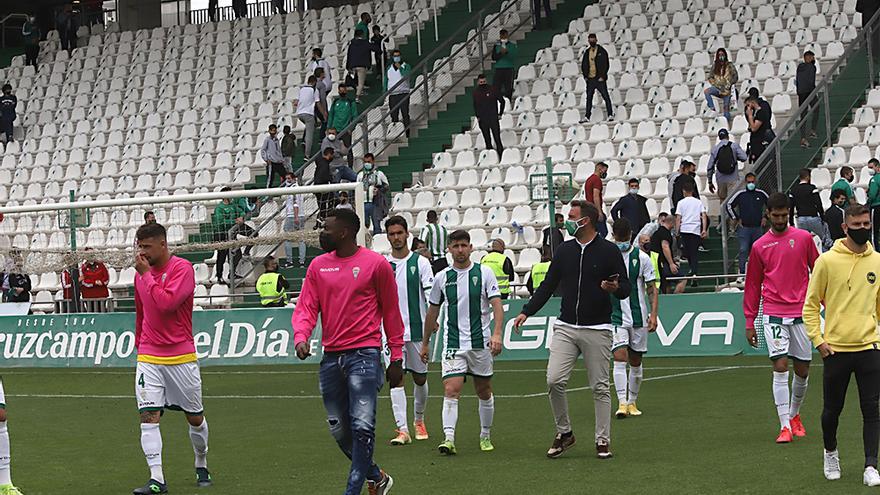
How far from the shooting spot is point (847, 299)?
32.3 feet

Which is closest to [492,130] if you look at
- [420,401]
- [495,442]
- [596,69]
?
[596,69]

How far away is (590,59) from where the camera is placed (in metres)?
30.1

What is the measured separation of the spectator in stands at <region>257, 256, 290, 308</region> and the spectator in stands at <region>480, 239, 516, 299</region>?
3338 millimetres

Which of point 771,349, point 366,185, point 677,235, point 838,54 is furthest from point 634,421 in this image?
point 838,54

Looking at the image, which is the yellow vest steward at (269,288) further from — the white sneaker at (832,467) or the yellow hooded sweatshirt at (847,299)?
the yellow hooded sweatshirt at (847,299)

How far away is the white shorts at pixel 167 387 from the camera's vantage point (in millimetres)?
11102

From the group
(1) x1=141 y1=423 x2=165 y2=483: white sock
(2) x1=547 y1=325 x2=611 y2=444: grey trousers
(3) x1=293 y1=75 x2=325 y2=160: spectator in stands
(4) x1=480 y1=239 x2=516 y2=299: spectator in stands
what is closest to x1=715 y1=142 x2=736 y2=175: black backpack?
(4) x1=480 y1=239 x2=516 y2=299: spectator in stands

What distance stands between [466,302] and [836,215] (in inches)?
475

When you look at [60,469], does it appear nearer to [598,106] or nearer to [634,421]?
[634,421]

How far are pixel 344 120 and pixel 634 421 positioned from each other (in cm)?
1808

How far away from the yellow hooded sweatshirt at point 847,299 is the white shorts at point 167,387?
462cm

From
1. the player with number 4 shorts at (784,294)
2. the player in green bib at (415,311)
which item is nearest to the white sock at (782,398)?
the player with number 4 shorts at (784,294)

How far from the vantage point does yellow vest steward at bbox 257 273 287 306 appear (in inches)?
948

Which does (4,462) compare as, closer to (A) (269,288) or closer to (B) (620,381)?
(B) (620,381)
